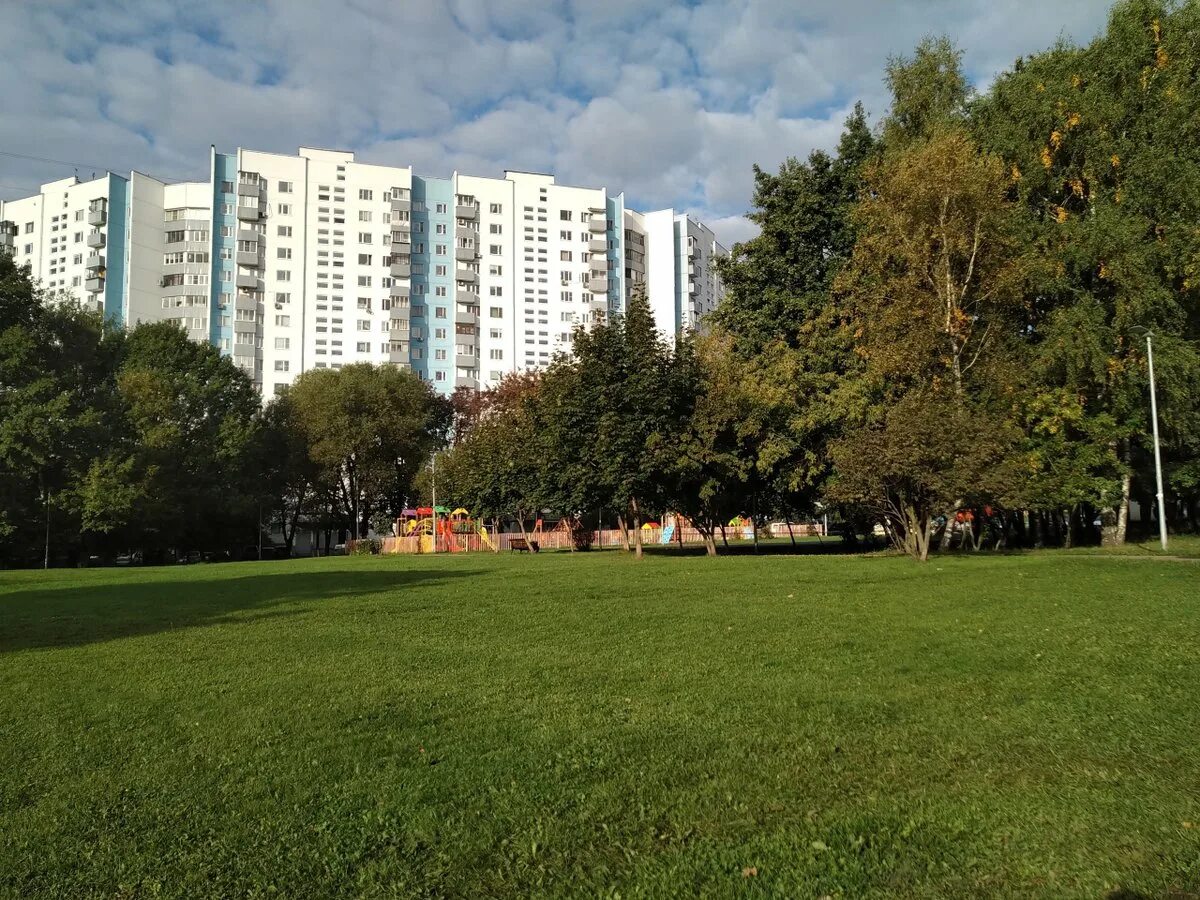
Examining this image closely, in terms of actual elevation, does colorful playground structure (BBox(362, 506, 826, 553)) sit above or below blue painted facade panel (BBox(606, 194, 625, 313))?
below

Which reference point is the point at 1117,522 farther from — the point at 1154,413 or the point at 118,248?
the point at 118,248

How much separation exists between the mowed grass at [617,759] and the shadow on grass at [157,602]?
105 cm

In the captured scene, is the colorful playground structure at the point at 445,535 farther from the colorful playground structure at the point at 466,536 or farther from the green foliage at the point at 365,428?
the green foliage at the point at 365,428

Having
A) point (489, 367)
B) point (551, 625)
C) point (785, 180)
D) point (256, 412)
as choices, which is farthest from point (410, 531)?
point (551, 625)

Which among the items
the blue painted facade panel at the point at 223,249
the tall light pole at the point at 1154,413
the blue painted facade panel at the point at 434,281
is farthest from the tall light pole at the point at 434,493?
the blue painted facade panel at the point at 223,249

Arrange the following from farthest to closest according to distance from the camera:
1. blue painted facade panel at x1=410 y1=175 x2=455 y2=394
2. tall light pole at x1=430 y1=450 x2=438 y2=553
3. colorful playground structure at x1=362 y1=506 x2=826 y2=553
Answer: blue painted facade panel at x1=410 y1=175 x2=455 y2=394 → colorful playground structure at x1=362 y1=506 x2=826 y2=553 → tall light pole at x1=430 y1=450 x2=438 y2=553

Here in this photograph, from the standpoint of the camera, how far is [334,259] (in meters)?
97.4

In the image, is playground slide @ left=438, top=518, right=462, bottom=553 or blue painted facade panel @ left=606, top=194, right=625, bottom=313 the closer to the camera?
playground slide @ left=438, top=518, right=462, bottom=553

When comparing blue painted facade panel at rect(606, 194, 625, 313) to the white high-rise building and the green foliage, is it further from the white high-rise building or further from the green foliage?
the green foliage

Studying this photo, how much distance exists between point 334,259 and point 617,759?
99569 millimetres

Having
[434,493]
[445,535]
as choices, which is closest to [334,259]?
[434,493]

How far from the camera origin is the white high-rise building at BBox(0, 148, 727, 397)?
9425 centimetres

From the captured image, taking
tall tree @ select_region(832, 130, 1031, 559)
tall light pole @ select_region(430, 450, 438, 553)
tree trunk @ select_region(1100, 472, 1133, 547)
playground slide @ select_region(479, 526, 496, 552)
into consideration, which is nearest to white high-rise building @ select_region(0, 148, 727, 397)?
tall light pole @ select_region(430, 450, 438, 553)

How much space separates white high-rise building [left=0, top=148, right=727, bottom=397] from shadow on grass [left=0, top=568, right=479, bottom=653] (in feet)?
215
